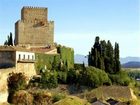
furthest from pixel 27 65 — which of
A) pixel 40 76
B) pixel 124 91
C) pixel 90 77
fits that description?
pixel 124 91

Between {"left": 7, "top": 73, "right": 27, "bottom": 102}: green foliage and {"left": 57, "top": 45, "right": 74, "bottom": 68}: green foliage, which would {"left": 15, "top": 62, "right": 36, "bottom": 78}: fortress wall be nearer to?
{"left": 7, "top": 73, "right": 27, "bottom": 102}: green foliage

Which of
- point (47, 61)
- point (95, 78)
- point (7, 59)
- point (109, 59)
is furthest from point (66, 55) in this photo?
point (7, 59)

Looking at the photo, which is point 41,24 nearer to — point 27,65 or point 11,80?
point 27,65

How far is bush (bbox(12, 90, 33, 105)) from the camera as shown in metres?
39.4

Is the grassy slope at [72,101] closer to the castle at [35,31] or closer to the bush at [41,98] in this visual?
the bush at [41,98]

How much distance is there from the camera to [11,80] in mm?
40719

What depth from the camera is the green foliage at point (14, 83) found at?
40.5 meters

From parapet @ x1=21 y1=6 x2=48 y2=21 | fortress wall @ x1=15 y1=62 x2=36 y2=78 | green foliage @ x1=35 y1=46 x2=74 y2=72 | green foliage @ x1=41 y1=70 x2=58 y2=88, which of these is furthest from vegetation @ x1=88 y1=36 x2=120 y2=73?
fortress wall @ x1=15 y1=62 x2=36 y2=78

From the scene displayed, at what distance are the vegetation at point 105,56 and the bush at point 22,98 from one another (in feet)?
36.6

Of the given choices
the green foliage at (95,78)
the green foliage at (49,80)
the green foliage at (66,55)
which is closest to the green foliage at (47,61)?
the green foliage at (66,55)

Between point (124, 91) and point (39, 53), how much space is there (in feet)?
26.6

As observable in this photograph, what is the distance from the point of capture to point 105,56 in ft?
163

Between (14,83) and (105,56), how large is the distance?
11975 millimetres

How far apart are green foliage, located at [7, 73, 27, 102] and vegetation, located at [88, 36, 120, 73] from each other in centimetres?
1009
